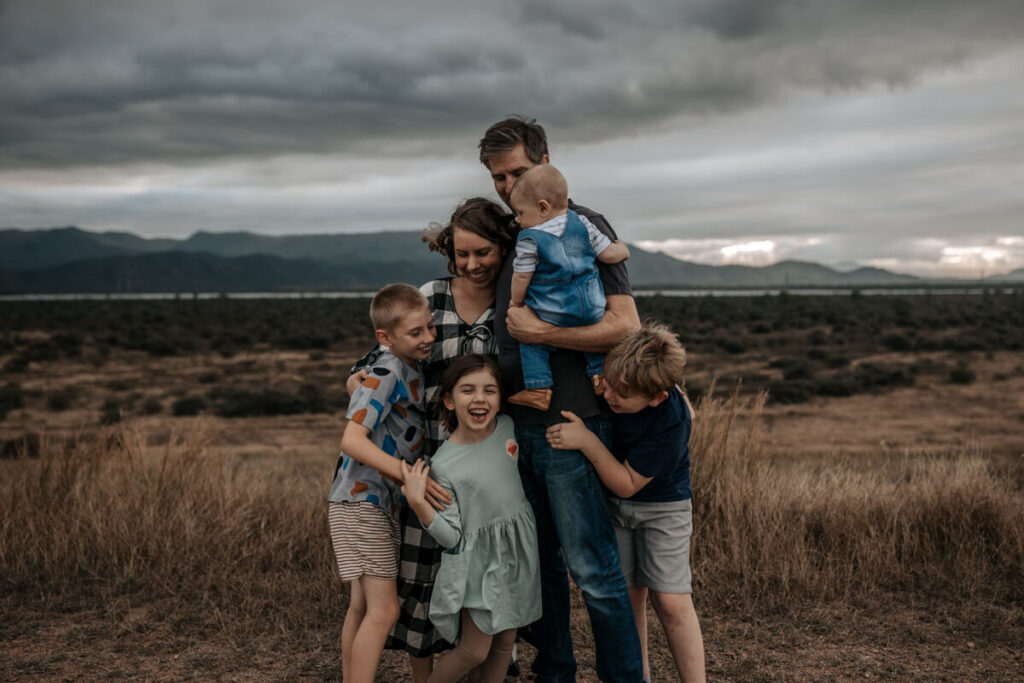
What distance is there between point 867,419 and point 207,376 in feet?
47.6

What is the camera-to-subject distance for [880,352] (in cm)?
2216

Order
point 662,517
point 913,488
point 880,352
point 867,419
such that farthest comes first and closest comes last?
point 880,352 < point 867,419 < point 913,488 < point 662,517

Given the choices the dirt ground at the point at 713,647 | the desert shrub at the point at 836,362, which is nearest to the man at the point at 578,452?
the dirt ground at the point at 713,647

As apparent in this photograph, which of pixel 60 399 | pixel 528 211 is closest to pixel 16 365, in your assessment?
pixel 60 399

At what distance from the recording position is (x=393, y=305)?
2.92 m

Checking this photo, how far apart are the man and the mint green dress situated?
0.38 ft

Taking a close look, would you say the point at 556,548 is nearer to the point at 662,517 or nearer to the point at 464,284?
the point at 662,517

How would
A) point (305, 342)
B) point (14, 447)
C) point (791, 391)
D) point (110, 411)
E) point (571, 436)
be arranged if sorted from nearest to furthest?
point (571, 436)
point (14, 447)
point (110, 411)
point (791, 391)
point (305, 342)

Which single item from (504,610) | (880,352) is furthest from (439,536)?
(880,352)

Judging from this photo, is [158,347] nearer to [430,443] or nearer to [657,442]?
[430,443]

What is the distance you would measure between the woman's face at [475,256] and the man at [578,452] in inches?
1.9

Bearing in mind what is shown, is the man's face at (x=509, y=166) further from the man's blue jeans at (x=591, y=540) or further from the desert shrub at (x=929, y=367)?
the desert shrub at (x=929, y=367)

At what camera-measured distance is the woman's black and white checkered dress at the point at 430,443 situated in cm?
305

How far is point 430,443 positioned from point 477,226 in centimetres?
89
